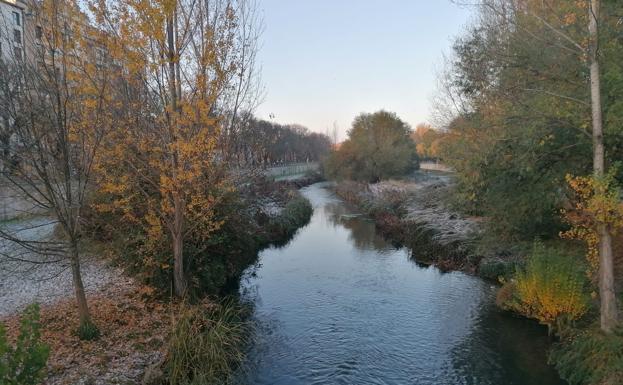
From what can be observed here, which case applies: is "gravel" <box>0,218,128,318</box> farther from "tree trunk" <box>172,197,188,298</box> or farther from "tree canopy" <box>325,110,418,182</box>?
"tree canopy" <box>325,110,418,182</box>

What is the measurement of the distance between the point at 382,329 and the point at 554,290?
3884 millimetres

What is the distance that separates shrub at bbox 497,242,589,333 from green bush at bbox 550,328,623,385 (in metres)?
0.78

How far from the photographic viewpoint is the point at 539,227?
13469 millimetres

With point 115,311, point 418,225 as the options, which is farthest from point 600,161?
point 418,225

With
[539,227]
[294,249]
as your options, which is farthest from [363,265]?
[539,227]

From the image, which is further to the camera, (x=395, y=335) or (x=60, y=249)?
(x=395, y=335)

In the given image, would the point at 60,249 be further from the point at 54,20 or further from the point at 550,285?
the point at 550,285

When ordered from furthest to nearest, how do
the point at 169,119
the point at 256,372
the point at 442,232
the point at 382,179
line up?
the point at 382,179
the point at 442,232
the point at 169,119
the point at 256,372

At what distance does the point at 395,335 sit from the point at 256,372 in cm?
350

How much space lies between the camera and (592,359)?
302 inches

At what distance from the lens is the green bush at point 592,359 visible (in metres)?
7.04

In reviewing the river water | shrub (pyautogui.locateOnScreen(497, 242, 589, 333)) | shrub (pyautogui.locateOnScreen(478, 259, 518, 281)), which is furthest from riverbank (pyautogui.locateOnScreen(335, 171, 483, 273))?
shrub (pyautogui.locateOnScreen(497, 242, 589, 333))

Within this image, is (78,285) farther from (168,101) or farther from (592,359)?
(592,359)

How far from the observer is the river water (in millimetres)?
8586
